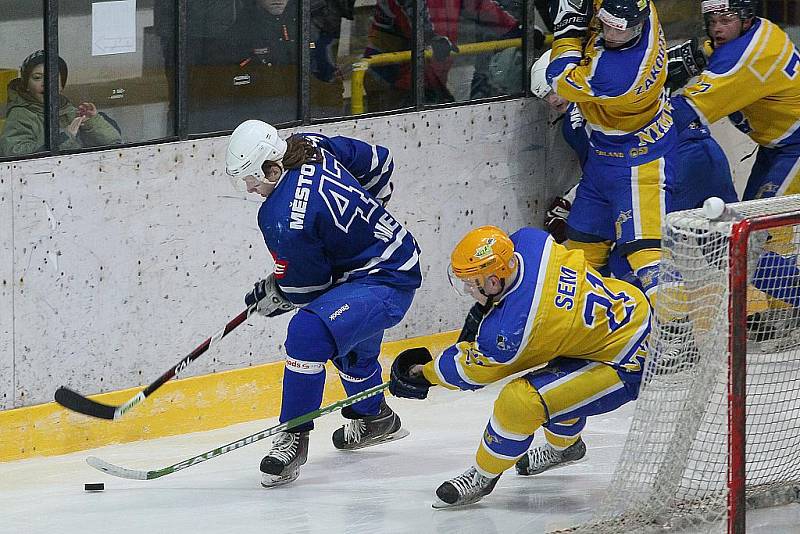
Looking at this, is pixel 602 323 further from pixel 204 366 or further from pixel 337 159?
pixel 204 366

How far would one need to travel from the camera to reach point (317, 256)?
468 centimetres

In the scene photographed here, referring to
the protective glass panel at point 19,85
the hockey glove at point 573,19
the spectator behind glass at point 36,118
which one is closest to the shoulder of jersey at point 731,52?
the hockey glove at point 573,19

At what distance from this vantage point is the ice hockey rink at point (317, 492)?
447 centimetres

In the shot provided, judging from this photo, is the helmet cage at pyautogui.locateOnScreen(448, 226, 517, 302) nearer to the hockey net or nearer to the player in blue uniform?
the hockey net

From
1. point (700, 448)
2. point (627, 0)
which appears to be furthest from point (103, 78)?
point (700, 448)

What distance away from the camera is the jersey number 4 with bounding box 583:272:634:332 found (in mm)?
4262

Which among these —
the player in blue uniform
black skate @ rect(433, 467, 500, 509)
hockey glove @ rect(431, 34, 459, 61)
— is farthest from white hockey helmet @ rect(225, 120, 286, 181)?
hockey glove @ rect(431, 34, 459, 61)

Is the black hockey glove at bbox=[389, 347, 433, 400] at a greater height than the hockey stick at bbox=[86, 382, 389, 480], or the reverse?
the black hockey glove at bbox=[389, 347, 433, 400]

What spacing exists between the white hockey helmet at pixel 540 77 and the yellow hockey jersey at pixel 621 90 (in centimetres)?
51

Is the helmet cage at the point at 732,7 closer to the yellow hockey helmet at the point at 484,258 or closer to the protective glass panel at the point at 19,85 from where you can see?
the yellow hockey helmet at the point at 484,258

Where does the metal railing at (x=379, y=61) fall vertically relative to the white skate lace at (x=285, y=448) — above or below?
above

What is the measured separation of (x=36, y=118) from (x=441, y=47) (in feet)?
5.64

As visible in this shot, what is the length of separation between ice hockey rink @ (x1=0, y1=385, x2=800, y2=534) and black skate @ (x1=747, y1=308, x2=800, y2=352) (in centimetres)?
47

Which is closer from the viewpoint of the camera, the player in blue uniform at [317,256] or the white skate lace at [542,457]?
the player in blue uniform at [317,256]
